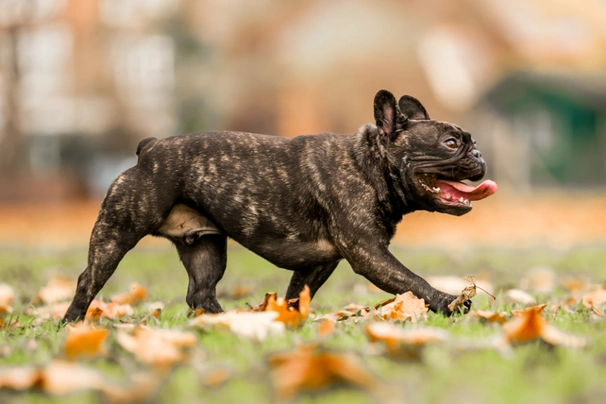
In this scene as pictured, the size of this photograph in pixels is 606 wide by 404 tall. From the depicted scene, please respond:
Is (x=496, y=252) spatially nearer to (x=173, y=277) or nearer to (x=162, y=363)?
(x=173, y=277)

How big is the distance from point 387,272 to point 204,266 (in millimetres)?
1361

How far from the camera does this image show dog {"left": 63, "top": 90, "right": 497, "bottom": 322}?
513cm

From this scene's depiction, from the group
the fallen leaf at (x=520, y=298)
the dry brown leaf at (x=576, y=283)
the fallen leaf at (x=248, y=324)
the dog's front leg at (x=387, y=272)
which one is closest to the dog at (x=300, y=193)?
the dog's front leg at (x=387, y=272)

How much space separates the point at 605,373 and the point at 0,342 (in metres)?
2.62

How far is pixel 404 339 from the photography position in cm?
329

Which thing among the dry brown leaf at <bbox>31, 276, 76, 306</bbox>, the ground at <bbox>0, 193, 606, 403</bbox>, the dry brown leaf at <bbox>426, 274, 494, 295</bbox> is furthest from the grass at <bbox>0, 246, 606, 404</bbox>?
the dry brown leaf at <bbox>426, 274, 494, 295</bbox>

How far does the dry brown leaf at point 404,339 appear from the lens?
3186 millimetres

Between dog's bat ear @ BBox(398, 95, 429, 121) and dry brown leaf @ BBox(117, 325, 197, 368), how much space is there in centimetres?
269

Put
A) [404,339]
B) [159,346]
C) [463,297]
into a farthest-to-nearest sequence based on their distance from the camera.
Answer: [463,297] → [404,339] → [159,346]

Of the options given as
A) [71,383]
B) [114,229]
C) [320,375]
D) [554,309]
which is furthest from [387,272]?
[71,383]

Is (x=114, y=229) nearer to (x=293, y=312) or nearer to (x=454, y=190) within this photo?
Answer: (x=293, y=312)

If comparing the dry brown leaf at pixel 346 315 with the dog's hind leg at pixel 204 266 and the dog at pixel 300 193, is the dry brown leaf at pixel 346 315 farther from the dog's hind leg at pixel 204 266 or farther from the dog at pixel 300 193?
the dog's hind leg at pixel 204 266

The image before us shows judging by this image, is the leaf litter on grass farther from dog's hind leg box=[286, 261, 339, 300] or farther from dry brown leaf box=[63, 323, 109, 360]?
dog's hind leg box=[286, 261, 339, 300]

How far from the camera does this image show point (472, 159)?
5164 millimetres
